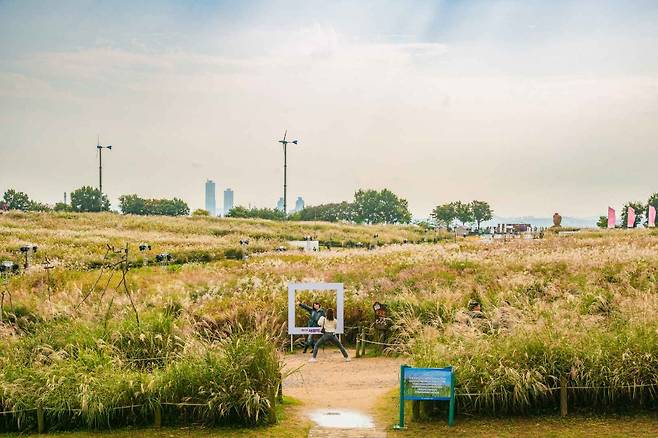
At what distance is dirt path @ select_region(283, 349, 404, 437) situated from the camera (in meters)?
13.0

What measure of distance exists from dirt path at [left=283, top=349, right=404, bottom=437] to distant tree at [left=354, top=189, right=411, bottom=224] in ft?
416

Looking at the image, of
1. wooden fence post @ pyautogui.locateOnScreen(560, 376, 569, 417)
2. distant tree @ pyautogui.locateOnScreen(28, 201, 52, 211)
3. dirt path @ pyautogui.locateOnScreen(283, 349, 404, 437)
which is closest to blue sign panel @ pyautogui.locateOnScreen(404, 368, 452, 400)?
dirt path @ pyautogui.locateOnScreen(283, 349, 404, 437)

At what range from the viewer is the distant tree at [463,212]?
473 feet

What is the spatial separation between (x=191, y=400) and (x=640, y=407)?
21.9ft

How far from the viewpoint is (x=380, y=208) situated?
145625mm

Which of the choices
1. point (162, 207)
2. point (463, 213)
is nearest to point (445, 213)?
point (463, 213)

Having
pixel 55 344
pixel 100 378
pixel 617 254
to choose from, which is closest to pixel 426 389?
pixel 100 378

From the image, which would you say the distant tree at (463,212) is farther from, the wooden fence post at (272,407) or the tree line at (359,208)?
the wooden fence post at (272,407)

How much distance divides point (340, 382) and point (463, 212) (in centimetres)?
13112

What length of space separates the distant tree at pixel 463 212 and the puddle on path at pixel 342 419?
13356 cm

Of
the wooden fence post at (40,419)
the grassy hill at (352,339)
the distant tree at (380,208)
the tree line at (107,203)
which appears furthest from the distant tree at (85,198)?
the wooden fence post at (40,419)

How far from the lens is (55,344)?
528 inches

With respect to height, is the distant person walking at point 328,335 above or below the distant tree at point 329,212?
below

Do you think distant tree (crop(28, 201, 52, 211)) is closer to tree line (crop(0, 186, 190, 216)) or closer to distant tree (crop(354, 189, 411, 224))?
tree line (crop(0, 186, 190, 216))
